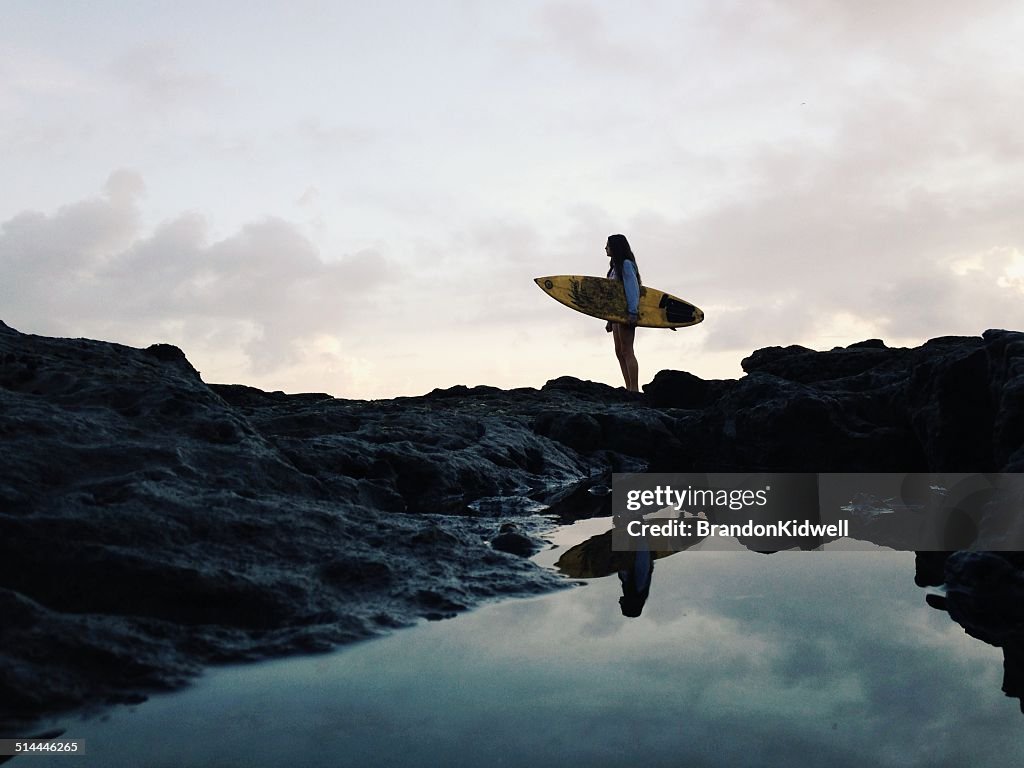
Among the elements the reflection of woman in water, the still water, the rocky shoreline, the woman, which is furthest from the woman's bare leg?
the still water

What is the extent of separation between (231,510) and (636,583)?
1951mm

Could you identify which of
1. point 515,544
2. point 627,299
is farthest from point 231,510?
point 627,299

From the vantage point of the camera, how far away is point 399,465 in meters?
7.20

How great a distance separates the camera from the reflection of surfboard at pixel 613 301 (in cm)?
1725

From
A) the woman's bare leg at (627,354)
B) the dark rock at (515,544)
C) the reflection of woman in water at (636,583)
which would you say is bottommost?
the reflection of woman in water at (636,583)

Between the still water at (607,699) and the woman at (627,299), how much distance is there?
1356cm

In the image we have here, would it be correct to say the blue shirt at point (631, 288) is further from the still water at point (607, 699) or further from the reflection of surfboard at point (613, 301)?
the still water at point (607, 699)

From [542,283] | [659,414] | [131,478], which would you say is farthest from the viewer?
[542,283]

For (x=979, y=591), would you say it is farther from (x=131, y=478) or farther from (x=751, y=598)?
(x=131, y=478)

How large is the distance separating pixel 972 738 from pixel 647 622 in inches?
54.0

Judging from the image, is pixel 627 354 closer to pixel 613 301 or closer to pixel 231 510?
pixel 613 301

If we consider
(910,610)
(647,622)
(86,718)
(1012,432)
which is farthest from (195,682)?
(1012,432)

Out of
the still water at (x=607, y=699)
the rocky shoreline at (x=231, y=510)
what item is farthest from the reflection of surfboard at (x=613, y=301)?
the still water at (x=607, y=699)

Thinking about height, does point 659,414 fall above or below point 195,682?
above
